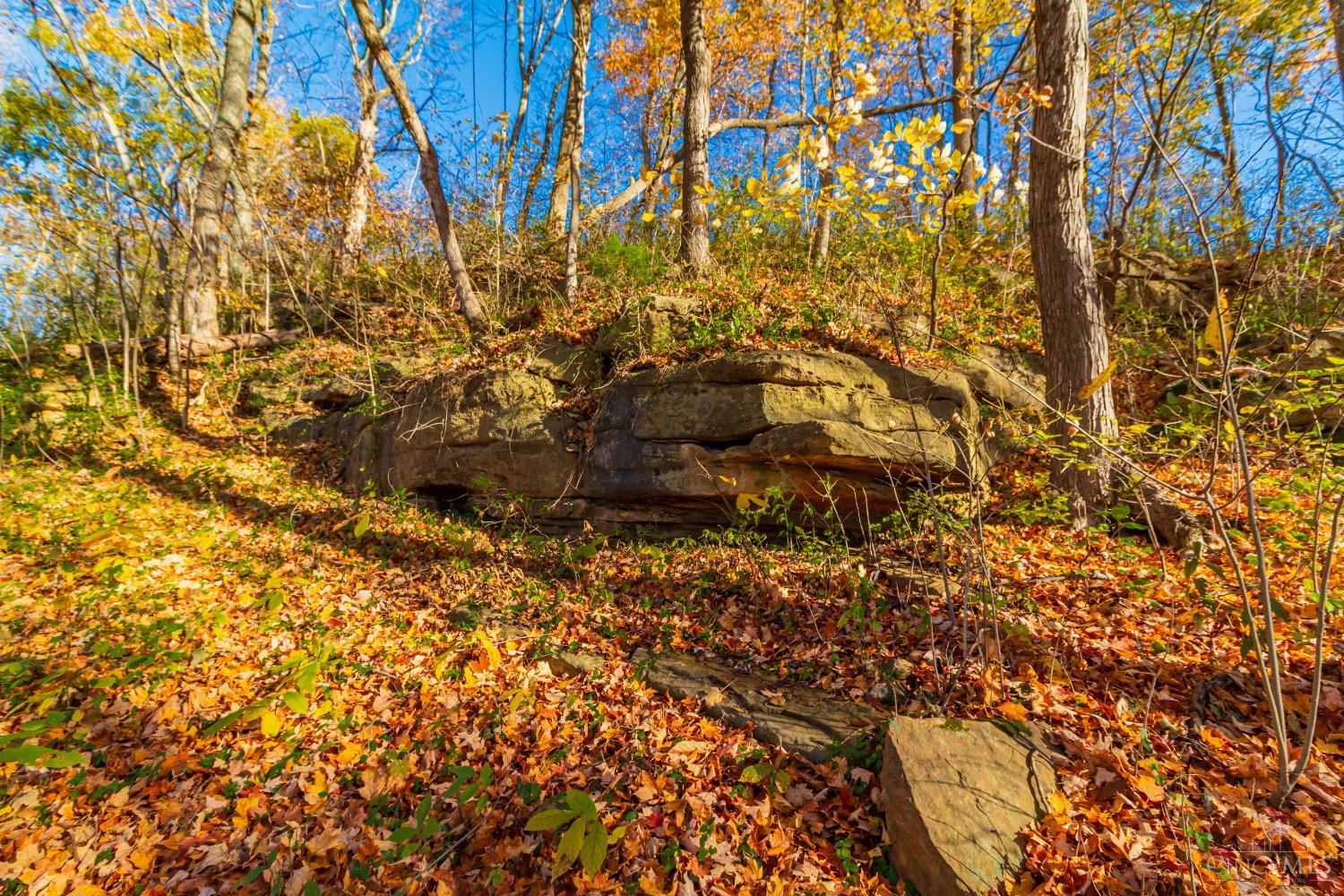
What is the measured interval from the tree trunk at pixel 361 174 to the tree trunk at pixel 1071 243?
483 inches

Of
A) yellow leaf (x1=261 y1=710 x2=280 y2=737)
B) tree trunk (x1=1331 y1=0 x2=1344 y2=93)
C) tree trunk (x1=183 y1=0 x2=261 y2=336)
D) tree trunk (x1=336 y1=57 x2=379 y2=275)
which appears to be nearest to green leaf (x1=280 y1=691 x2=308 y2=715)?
yellow leaf (x1=261 y1=710 x2=280 y2=737)

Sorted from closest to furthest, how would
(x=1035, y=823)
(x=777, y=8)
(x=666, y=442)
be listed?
(x=1035, y=823) < (x=666, y=442) < (x=777, y=8)

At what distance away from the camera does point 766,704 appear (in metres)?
4.07

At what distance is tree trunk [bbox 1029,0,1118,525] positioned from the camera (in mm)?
5285

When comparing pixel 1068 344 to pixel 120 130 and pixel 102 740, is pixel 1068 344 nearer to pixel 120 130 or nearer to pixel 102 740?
pixel 102 740

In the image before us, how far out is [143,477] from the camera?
7.12m

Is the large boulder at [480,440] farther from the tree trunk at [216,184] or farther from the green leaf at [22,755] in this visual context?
the green leaf at [22,755]

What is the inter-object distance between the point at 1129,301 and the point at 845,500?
6643mm

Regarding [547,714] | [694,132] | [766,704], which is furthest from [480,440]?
[694,132]

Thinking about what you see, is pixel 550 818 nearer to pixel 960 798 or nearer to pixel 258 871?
pixel 258 871

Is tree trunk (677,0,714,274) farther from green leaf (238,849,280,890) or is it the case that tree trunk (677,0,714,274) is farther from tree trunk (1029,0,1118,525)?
green leaf (238,849,280,890)

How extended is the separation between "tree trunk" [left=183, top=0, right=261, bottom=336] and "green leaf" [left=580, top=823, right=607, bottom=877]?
420 inches

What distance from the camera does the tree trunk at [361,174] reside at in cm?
1157

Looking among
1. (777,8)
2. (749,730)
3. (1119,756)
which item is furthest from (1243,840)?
(777,8)
